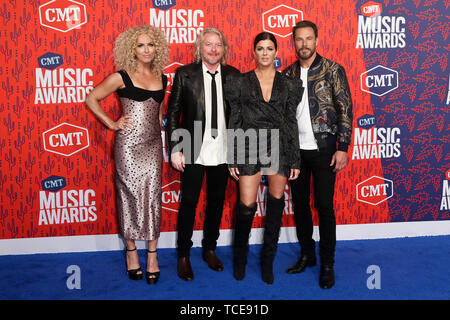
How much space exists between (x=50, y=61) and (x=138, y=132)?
112cm

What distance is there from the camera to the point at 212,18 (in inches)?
124

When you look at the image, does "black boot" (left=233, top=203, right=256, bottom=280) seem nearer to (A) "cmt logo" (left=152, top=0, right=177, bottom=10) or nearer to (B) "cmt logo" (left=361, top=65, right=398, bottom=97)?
(B) "cmt logo" (left=361, top=65, right=398, bottom=97)

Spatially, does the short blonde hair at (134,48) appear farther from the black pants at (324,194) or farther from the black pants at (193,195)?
the black pants at (324,194)

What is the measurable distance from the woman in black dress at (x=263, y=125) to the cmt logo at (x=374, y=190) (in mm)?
1194

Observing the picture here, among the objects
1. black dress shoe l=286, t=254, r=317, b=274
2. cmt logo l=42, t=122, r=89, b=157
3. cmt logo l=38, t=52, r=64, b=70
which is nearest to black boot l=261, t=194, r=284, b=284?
black dress shoe l=286, t=254, r=317, b=274

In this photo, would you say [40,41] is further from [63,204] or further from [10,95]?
[63,204]

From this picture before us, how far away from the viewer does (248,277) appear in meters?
2.69

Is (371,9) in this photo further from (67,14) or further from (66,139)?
(66,139)

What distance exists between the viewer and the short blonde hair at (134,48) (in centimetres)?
265

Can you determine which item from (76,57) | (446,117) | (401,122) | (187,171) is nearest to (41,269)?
(187,171)

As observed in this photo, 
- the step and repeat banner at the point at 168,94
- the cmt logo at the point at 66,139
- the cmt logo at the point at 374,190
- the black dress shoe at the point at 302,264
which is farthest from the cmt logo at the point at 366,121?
the cmt logo at the point at 66,139

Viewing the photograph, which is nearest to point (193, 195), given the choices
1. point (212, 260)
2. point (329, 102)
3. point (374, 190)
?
point (212, 260)

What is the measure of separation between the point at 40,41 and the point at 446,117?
3.52 m

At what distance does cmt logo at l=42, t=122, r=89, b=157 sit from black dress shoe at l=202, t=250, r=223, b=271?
134 cm
